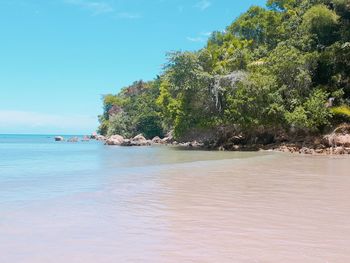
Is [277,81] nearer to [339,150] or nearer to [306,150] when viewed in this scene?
[306,150]

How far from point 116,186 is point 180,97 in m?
24.2

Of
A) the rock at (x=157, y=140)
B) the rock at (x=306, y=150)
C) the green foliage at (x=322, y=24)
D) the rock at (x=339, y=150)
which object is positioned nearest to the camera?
the rock at (x=339, y=150)

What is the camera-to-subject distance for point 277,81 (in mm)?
29047

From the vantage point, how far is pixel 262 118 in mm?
28984

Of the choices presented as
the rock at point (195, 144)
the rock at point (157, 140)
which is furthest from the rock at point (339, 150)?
the rock at point (157, 140)

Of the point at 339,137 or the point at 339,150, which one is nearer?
the point at 339,150

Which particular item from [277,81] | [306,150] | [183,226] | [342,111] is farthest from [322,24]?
[183,226]

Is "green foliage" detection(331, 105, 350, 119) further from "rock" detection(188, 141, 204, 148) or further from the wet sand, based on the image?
the wet sand

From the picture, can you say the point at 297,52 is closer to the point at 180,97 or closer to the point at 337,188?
the point at 180,97

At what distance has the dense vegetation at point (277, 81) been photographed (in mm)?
27408

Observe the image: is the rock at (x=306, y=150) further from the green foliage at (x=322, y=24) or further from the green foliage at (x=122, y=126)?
the green foliage at (x=122, y=126)

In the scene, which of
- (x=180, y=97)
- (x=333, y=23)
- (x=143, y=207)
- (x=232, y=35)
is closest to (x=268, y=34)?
(x=232, y=35)

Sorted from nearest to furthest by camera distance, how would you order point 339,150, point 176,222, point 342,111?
1. point 176,222
2. point 339,150
3. point 342,111

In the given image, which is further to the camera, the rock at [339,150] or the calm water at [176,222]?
the rock at [339,150]
